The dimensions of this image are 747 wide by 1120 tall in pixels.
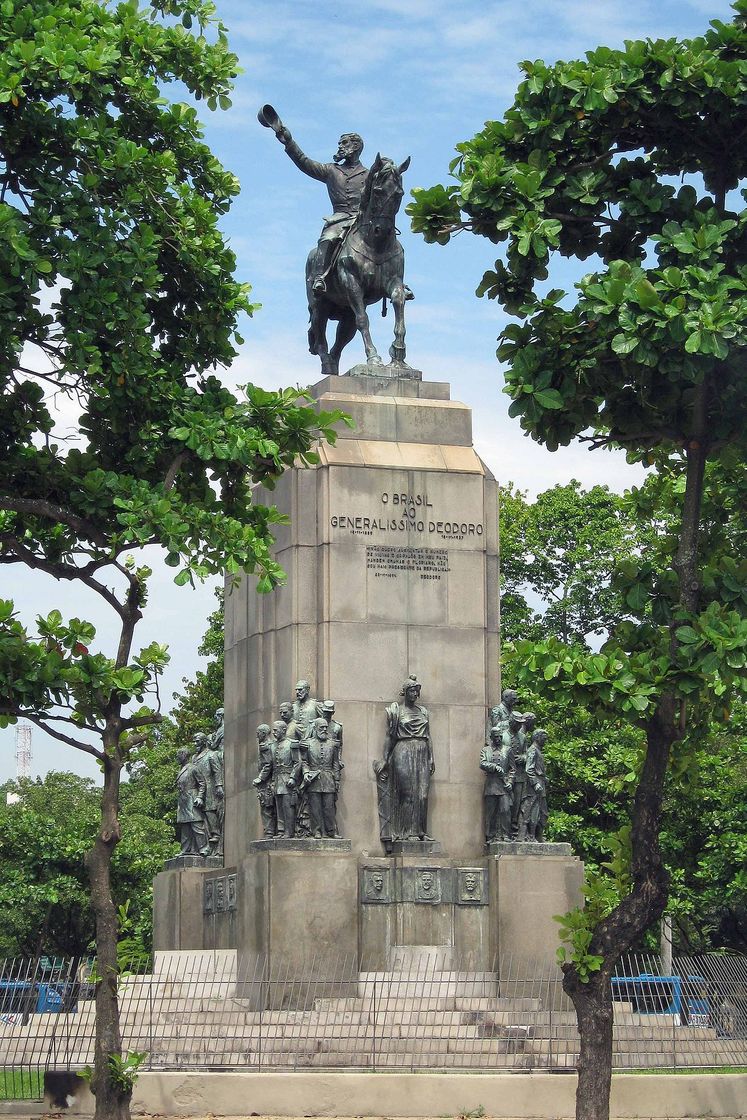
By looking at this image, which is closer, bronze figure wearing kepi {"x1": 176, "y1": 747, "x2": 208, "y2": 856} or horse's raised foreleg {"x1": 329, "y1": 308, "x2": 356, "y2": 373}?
bronze figure wearing kepi {"x1": 176, "y1": 747, "x2": 208, "y2": 856}

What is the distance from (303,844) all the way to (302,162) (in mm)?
10773

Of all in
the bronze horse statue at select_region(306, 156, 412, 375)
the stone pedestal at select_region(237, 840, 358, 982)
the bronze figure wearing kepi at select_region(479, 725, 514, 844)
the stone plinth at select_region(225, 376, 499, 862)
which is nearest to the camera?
the stone pedestal at select_region(237, 840, 358, 982)

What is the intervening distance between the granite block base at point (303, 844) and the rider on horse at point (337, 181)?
8791 millimetres

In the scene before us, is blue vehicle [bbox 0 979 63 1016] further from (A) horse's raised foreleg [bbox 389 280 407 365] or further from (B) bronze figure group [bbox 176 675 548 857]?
(A) horse's raised foreleg [bbox 389 280 407 365]

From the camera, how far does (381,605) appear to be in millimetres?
27172

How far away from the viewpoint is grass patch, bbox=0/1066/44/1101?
840 inches

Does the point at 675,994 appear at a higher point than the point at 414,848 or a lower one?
lower

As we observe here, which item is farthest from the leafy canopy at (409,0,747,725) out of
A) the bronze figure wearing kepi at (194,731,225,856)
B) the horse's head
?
the bronze figure wearing kepi at (194,731,225,856)

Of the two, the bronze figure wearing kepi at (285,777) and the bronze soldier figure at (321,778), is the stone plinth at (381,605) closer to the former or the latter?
the bronze soldier figure at (321,778)

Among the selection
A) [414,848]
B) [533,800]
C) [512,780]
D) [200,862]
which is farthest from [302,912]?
[200,862]

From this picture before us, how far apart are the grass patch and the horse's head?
43.6ft

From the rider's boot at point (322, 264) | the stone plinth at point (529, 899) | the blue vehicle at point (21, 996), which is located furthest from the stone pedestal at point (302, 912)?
the rider's boot at point (322, 264)

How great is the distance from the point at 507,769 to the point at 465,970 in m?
2.74

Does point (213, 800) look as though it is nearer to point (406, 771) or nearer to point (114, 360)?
point (406, 771)
